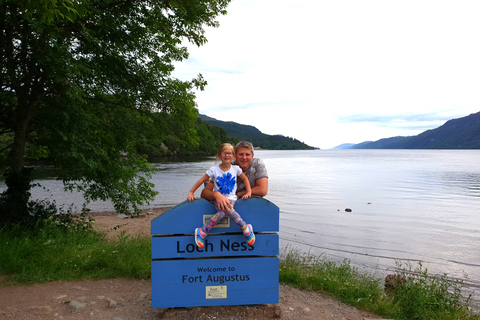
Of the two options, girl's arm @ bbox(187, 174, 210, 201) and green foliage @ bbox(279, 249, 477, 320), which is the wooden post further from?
green foliage @ bbox(279, 249, 477, 320)

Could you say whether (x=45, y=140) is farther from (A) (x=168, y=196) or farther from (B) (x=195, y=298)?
(A) (x=168, y=196)

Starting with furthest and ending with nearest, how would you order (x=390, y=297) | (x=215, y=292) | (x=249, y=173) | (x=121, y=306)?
(x=390, y=297) → (x=121, y=306) → (x=249, y=173) → (x=215, y=292)

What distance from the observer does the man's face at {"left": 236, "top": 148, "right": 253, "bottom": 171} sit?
4.42 m

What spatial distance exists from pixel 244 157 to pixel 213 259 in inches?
52.4

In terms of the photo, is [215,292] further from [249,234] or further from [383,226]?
[383,226]

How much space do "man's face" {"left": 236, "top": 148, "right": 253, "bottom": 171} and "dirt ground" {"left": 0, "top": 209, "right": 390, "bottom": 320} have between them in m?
1.84

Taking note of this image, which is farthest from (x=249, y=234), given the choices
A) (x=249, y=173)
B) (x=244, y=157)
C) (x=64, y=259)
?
(x=64, y=259)

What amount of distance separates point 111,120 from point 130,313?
708 centimetres

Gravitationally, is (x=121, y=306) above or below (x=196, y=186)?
below

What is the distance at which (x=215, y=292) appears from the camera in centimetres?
435

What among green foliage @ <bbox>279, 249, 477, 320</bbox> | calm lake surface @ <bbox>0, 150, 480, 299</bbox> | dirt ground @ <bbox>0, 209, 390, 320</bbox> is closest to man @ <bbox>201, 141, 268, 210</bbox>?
dirt ground @ <bbox>0, 209, 390, 320</bbox>

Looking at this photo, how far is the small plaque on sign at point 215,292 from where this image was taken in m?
4.33

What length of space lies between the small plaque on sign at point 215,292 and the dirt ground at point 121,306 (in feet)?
0.77

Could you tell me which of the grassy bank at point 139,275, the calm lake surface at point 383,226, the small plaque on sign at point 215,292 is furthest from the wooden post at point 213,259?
the calm lake surface at point 383,226
